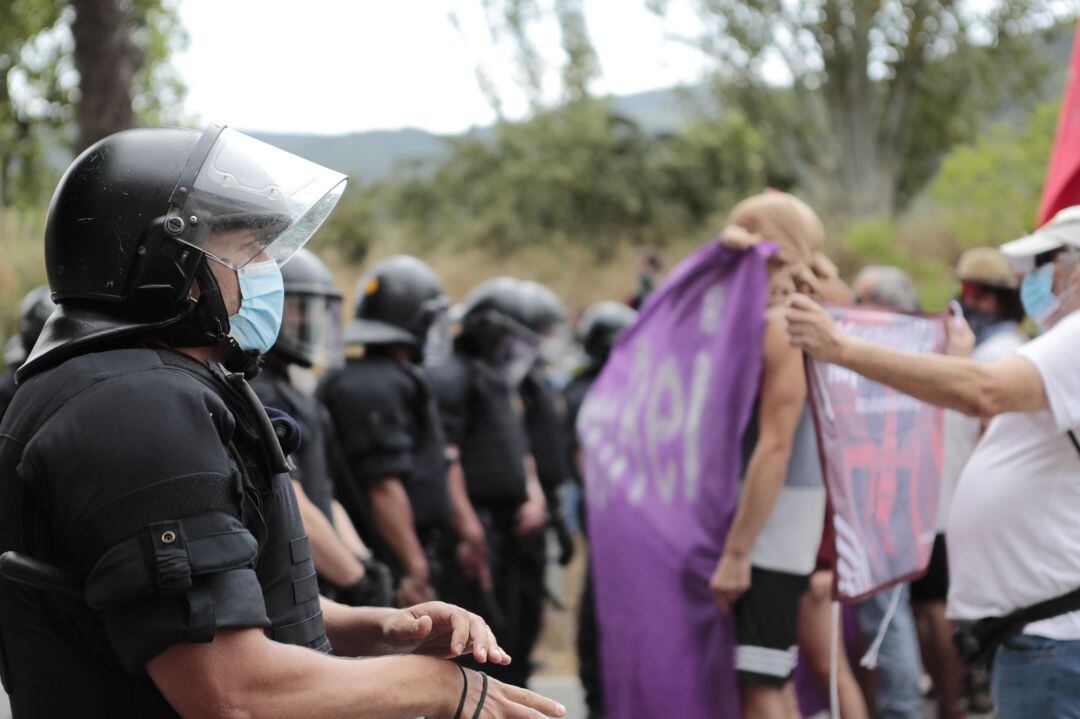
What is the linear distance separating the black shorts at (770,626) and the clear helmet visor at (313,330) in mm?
1797

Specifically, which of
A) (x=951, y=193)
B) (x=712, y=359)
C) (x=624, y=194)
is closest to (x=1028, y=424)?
(x=712, y=359)

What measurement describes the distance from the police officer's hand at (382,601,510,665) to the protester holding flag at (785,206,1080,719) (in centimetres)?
156

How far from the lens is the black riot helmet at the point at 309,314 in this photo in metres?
4.54

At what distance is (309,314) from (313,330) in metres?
0.09

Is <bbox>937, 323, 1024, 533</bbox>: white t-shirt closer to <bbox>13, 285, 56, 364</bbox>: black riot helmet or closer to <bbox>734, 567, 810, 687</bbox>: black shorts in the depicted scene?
<bbox>734, 567, 810, 687</bbox>: black shorts

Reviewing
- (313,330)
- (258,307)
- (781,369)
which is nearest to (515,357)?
(313,330)

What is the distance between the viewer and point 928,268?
11648 mm

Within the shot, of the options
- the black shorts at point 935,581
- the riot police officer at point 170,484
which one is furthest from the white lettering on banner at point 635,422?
the riot police officer at point 170,484

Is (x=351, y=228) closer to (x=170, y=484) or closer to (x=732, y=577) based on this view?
(x=732, y=577)

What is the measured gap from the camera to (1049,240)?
340 cm

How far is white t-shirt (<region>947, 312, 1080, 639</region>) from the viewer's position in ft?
10.2

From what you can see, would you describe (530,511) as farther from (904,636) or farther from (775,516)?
(775,516)

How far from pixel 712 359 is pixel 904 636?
5.74 ft

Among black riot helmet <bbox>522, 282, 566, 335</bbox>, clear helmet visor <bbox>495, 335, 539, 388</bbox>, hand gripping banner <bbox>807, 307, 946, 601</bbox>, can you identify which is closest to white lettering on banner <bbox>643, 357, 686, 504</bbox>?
hand gripping banner <bbox>807, 307, 946, 601</bbox>
